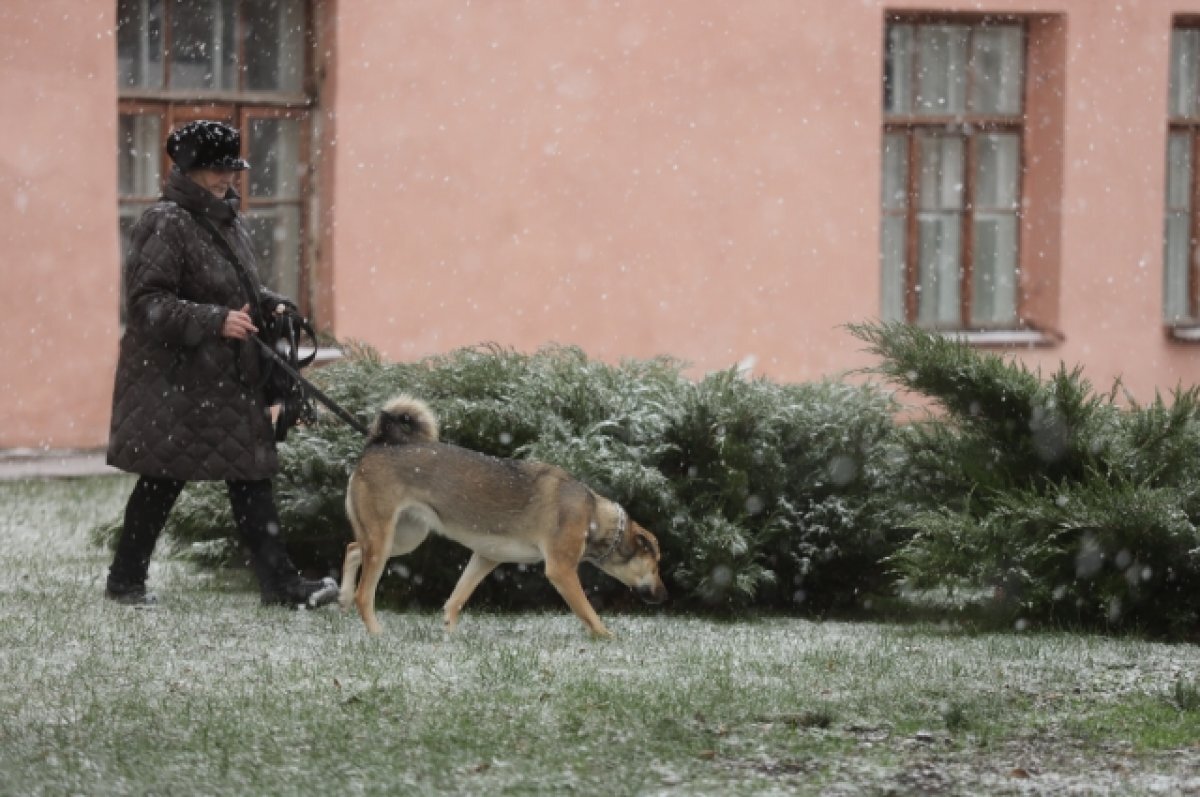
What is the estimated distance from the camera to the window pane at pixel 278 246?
1385 centimetres

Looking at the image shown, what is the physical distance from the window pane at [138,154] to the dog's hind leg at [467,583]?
6.25 meters

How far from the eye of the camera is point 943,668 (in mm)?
6711

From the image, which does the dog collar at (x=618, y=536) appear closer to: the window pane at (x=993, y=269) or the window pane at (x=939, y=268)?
the window pane at (x=939, y=268)

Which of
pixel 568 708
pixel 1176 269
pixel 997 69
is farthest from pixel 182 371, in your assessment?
pixel 1176 269

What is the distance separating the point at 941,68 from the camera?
15430 millimetres

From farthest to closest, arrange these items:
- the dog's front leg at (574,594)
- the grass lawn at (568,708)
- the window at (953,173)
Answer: the window at (953,173)
the dog's front leg at (574,594)
the grass lawn at (568,708)

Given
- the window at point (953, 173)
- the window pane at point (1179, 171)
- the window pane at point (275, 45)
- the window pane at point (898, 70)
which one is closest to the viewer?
the window pane at point (275, 45)

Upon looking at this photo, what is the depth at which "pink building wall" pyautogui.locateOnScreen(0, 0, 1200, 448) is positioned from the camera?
12812 millimetres

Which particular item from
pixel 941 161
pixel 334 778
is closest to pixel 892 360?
pixel 334 778

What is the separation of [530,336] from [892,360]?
6504 millimetres

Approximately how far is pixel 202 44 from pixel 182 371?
Result: 5.82 metres

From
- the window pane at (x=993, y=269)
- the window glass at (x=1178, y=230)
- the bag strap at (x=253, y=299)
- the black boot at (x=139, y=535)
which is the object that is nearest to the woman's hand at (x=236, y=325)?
the bag strap at (x=253, y=299)

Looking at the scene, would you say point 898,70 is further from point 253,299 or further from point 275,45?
point 253,299

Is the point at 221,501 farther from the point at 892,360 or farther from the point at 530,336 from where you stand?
the point at 530,336
